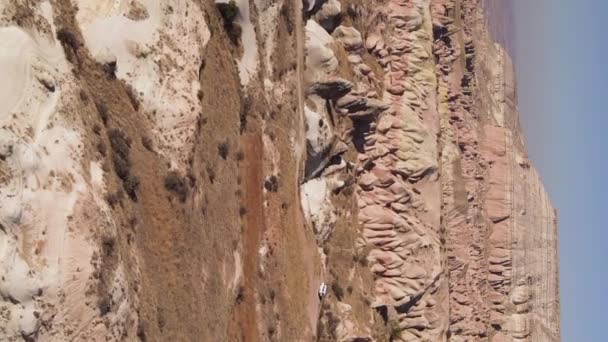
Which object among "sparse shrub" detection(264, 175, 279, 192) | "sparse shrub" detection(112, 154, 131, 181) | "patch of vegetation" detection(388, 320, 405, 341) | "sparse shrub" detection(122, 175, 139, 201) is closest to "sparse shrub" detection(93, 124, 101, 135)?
"sparse shrub" detection(112, 154, 131, 181)

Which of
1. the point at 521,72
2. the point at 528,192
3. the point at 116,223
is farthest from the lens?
the point at 521,72

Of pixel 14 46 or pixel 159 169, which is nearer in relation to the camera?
pixel 14 46

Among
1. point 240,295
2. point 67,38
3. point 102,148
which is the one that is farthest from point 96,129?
point 240,295

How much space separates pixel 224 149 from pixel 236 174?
35.2 inches

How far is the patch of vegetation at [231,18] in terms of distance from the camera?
21906mm

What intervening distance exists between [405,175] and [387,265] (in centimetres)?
328

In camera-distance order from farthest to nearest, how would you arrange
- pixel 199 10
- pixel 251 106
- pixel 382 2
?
pixel 382 2 → pixel 251 106 → pixel 199 10

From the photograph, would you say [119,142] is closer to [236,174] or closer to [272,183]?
[236,174]

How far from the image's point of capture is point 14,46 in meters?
14.9

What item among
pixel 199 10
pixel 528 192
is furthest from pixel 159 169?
pixel 528 192

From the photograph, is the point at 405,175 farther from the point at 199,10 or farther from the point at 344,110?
the point at 199,10

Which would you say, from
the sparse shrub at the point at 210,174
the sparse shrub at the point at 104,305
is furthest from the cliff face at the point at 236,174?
the sparse shrub at the point at 210,174

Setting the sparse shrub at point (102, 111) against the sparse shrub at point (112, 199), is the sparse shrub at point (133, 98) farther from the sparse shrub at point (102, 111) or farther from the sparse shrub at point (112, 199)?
the sparse shrub at point (112, 199)

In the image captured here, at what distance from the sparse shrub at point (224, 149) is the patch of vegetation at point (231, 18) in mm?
2794
